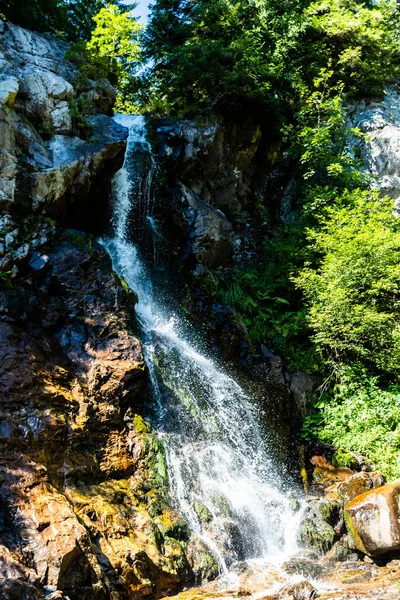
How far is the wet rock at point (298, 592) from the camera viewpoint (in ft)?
18.7

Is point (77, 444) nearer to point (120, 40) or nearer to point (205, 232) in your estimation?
point (205, 232)

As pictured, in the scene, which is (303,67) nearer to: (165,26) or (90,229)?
(165,26)

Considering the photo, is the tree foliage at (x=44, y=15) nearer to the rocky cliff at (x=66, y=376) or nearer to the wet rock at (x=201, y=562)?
the rocky cliff at (x=66, y=376)

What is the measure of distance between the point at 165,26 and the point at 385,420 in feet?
51.4

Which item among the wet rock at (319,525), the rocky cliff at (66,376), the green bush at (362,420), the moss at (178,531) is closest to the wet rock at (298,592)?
the rocky cliff at (66,376)

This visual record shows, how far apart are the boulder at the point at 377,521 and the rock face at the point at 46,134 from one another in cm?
798

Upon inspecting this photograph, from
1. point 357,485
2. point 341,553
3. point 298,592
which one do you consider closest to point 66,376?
point 298,592

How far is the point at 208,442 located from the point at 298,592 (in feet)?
10.8

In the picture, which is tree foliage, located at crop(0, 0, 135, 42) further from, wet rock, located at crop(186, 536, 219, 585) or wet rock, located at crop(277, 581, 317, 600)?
wet rock, located at crop(277, 581, 317, 600)

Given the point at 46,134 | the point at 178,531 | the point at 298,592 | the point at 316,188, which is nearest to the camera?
the point at 298,592

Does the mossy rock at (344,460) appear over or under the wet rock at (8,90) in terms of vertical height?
under

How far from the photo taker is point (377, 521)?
715 centimetres

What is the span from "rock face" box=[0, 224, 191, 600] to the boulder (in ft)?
9.16

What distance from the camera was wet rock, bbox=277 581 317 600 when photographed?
571 centimetres
